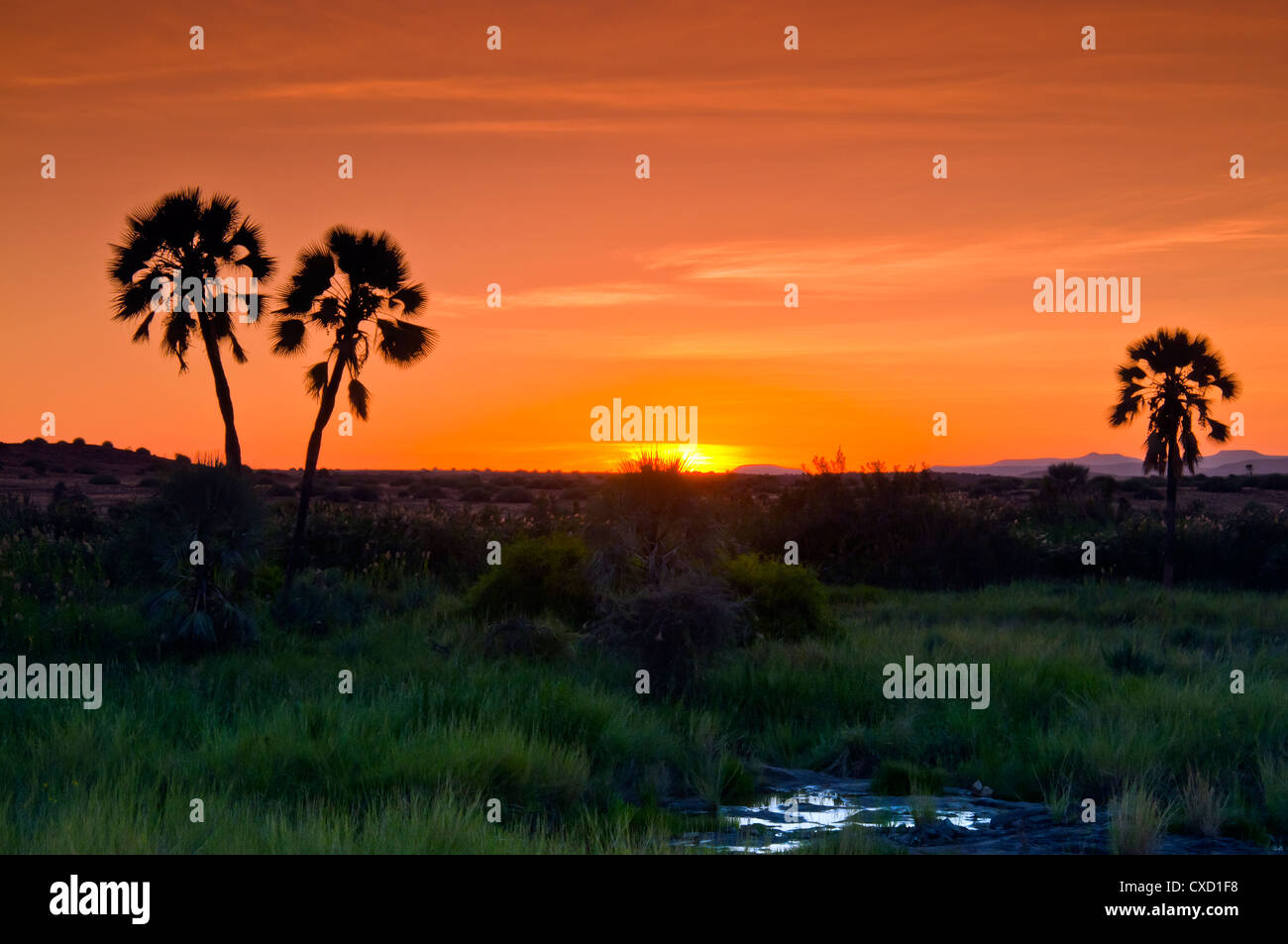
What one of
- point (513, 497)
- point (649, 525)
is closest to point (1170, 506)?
point (649, 525)

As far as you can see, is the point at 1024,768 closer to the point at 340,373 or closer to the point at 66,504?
the point at 340,373

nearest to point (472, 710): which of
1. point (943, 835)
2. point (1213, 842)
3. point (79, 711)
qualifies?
point (79, 711)

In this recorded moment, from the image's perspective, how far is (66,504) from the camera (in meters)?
28.3

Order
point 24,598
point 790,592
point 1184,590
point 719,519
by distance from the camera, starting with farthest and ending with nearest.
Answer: point 1184,590 < point 790,592 < point 24,598 < point 719,519

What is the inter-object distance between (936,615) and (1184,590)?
8.22 m

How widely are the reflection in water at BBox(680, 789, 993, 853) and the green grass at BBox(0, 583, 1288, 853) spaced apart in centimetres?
43

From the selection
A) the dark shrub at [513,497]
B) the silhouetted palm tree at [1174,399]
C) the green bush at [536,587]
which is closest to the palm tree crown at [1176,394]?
the silhouetted palm tree at [1174,399]

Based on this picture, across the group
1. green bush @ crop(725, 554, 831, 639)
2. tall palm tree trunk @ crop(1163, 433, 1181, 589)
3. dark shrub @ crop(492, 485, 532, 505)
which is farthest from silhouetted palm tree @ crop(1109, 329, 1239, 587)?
dark shrub @ crop(492, 485, 532, 505)

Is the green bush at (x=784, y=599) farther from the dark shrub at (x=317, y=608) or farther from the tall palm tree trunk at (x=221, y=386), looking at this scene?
the tall palm tree trunk at (x=221, y=386)

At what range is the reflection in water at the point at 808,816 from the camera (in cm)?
759

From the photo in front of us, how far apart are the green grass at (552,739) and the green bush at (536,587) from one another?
2.29 metres

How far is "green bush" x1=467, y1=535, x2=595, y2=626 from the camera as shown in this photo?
18.8 metres

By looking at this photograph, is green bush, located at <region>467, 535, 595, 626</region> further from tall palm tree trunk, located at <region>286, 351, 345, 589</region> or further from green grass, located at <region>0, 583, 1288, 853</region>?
tall palm tree trunk, located at <region>286, 351, 345, 589</region>

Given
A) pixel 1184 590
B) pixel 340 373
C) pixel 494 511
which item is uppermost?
pixel 340 373
